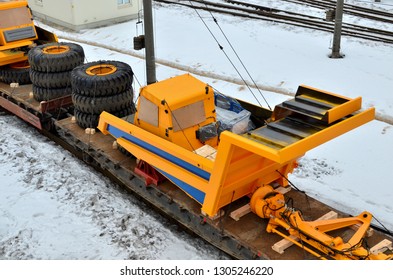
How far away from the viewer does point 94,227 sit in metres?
7.82

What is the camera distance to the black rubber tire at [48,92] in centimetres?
1055

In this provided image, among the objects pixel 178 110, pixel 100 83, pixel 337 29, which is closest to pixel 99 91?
pixel 100 83

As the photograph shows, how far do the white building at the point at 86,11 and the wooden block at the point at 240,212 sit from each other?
14858 mm

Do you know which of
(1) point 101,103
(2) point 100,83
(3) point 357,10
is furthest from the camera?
(3) point 357,10

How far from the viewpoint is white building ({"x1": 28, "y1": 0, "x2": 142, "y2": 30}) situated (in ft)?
63.9

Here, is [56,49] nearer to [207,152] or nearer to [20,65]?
[20,65]

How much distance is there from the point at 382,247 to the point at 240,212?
2.07m

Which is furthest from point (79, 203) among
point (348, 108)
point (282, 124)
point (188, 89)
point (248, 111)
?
point (348, 108)

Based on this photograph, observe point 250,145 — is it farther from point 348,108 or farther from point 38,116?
point 38,116

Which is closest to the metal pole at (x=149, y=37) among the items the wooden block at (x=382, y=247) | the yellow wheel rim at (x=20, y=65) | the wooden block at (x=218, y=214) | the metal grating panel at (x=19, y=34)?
the yellow wheel rim at (x=20, y=65)

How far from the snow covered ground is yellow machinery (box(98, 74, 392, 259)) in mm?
1161

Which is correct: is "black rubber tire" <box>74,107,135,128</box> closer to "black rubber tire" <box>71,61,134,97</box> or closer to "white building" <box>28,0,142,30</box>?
"black rubber tire" <box>71,61,134,97</box>

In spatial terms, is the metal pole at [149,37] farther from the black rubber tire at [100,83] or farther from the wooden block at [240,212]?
the wooden block at [240,212]

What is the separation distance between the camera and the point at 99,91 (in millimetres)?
9031
